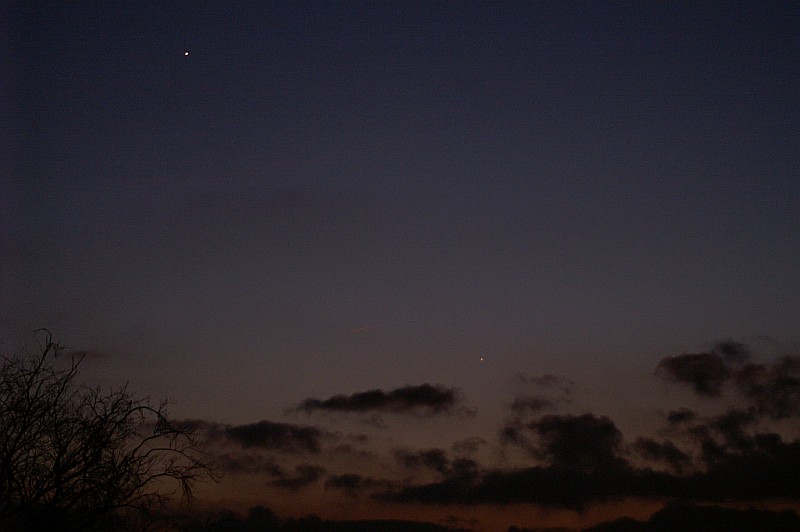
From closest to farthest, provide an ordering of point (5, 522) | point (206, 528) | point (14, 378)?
point (5, 522)
point (14, 378)
point (206, 528)

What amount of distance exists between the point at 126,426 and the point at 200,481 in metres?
2.60

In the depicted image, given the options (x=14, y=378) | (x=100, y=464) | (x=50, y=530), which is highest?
(x=14, y=378)

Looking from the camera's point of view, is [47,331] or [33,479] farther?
[47,331]

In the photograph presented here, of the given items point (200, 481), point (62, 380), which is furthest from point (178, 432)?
point (62, 380)

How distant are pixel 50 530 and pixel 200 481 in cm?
418

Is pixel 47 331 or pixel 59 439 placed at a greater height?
pixel 47 331

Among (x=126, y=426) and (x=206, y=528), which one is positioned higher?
(x=126, y=426)

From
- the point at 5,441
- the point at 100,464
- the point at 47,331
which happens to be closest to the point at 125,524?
the point at 100,464

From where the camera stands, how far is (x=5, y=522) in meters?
23.4

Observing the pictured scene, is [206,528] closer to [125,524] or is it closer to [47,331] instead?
[125,524]

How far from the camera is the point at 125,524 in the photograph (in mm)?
25141

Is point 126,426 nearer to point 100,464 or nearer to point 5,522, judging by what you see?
point 100,464

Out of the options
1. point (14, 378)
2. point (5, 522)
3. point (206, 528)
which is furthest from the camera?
point (206, 528)

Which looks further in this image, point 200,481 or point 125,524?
point 200,481
